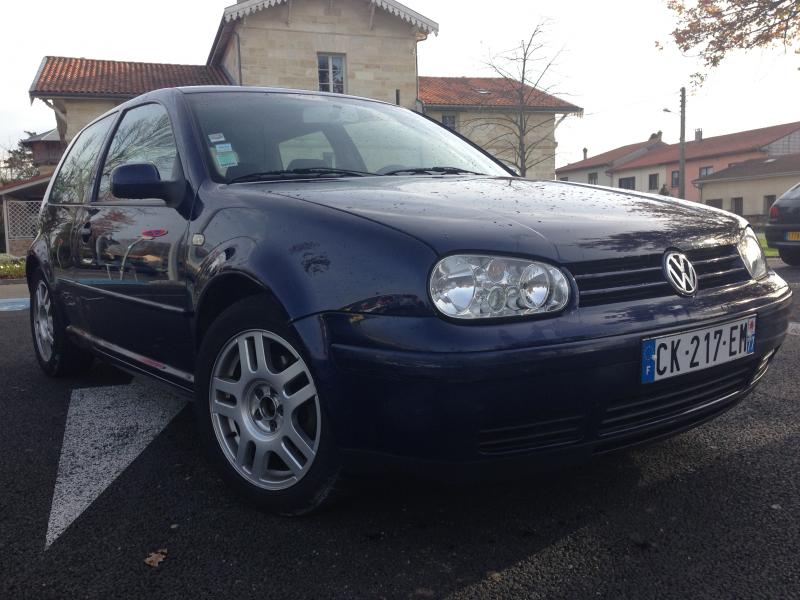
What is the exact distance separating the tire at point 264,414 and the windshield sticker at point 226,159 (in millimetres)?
690

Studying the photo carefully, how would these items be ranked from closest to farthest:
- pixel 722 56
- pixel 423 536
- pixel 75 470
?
pixel 423 536 → pixel 75 470 → pixel 722 56

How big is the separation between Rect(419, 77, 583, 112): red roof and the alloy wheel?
29193 millimetres

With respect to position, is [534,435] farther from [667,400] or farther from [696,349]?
[696,349]

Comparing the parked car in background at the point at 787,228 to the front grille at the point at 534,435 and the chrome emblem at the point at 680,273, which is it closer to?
the chrome emblem at the point at 680,273

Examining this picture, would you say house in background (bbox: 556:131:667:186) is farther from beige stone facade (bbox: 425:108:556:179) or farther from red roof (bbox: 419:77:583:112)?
beige stone facade (bbox: 425:108:556:179)

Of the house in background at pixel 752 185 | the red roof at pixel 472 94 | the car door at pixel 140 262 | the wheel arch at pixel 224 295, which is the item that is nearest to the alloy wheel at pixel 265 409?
the wheel arch at pixel 224 295

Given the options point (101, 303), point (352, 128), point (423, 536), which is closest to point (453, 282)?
point (423, 536)

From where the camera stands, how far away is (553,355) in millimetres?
1873

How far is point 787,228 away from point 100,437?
1019cm

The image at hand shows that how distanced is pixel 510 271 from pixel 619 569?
0.83 metres

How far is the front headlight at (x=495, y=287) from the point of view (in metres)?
1.90

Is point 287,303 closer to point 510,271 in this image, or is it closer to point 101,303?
point 510,271

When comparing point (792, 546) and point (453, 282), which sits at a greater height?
point (453, 282)

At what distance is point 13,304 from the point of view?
9.14 meters
